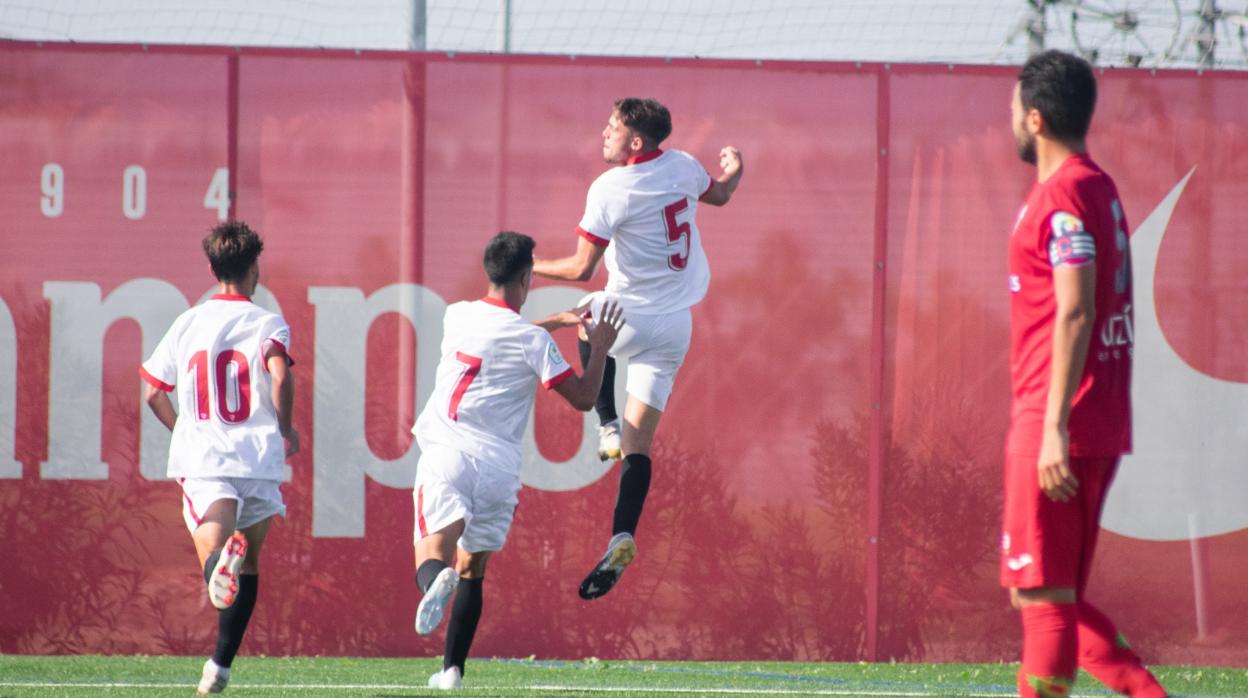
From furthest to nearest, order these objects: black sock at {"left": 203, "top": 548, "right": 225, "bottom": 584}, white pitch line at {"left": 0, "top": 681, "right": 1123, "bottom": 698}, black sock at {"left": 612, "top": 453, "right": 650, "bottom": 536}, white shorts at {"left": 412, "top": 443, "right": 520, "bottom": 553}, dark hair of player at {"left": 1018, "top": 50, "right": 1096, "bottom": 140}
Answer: white pitch line at {"left": 0, "top": 681, "right": 1123, "bottom": 698} < black sock at {"left": 612, "top": 453, "right": 650, "bottom": 536} < white shorts at {"left": 412, "top": 443, "right": 520, "bottom": 553} < black sock at {"left": 203, "top": 548, "right": 225, "bottom": 584} < dark hair of player at {"left": 1018, "top": 50, "right": 1096, "bottom": 140}

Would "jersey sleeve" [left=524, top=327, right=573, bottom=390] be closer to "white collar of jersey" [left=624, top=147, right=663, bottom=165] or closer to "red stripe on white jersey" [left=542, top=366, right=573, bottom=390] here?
"red stripe on white jersey" [left=542, top=366, right=573, bottom=390]

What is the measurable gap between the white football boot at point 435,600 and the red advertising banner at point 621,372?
2.68 meters

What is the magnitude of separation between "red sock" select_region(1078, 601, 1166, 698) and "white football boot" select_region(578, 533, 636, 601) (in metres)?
2.36

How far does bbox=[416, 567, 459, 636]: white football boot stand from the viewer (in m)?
5.33

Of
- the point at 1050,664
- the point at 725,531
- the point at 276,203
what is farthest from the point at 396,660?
the point at 1050,664

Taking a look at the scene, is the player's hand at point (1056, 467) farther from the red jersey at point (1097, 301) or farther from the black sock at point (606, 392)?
the black sock at point (606, 392)

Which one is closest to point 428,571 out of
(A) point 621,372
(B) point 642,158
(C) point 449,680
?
(C) point 449,680

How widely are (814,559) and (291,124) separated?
3736mm

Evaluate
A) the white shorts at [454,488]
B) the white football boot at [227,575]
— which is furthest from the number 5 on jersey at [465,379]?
the white football boot at [227,575]

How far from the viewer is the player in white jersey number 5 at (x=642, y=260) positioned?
233 inches

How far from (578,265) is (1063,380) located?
269 centimetres

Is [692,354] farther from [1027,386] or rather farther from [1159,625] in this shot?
[1027,386]

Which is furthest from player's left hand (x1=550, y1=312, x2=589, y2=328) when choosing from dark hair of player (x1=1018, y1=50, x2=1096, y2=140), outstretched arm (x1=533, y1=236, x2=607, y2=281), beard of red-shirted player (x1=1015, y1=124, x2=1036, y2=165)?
dark hair of player (x1=1018, y1=50, x2=1096, y2=140)

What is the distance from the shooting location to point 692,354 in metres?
8.19
